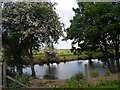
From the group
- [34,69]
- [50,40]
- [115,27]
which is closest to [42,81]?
[34,69]

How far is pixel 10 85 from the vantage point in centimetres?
336

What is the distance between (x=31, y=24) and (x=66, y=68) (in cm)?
60

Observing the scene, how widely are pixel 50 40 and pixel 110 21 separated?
2.18 feet

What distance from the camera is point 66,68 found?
3350mm

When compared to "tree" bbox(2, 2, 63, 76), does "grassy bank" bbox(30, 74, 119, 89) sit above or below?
below

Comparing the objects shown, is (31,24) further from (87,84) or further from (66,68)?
(87,84)

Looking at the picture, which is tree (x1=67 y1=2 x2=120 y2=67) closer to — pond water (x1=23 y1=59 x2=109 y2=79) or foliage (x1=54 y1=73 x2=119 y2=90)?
pond water (x1=23 y1=59 x2=109 y2=79)

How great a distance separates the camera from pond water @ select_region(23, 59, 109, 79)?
3.28m

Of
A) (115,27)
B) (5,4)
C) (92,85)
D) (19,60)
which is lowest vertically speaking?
(92,85)

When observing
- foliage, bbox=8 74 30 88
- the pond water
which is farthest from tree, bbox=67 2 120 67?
foliage, bbox=8 74 30 88

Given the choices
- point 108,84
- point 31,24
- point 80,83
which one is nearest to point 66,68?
→ point 80,83

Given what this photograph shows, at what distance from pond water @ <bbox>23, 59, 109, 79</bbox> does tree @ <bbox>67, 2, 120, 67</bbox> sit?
0.41ft

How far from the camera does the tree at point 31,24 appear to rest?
3.35 metres

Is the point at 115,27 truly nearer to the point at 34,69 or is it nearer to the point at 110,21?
the point at 110,21
